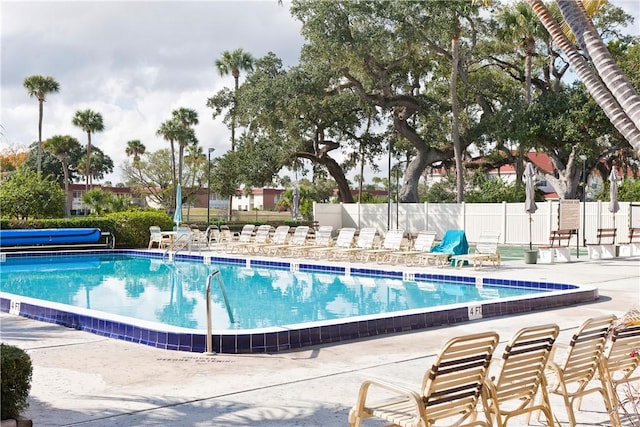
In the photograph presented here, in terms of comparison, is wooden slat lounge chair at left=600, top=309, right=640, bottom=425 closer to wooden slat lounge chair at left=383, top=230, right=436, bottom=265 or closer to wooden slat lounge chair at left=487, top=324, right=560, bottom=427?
wooden slat lounge chair at left=487, top=324, right=560, bottom=427

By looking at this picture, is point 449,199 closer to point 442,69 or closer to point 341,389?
point 442,69

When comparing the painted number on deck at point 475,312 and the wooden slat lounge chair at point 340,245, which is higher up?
the wooden slat lounge chair at point 340,245

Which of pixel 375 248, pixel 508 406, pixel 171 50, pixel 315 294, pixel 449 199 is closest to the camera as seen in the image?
pixel 508 406

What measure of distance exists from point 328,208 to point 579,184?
1398 centimetres

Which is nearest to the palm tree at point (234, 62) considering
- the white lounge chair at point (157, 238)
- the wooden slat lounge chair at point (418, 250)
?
Answer: the white lounge chair at point (157, 238)

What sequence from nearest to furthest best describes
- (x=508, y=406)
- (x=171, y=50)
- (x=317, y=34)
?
(x=508, y=406) → (x=171, y=50) → (x=317, y=34)

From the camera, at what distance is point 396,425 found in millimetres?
4266

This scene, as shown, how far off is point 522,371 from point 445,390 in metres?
0.72

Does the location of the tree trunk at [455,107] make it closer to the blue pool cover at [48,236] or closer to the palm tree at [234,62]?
the blue pool cover at [48,236]

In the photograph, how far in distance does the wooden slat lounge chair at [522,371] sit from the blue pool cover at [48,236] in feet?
69.3

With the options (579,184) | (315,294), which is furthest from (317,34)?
(315,294)

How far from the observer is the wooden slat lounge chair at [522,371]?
14.6 ft

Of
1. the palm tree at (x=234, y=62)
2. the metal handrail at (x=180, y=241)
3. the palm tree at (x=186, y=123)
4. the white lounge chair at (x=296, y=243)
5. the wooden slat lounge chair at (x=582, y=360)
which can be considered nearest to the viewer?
the wooden slat lounge chair at (x=582, y=360)

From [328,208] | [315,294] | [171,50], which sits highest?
[171,50]
